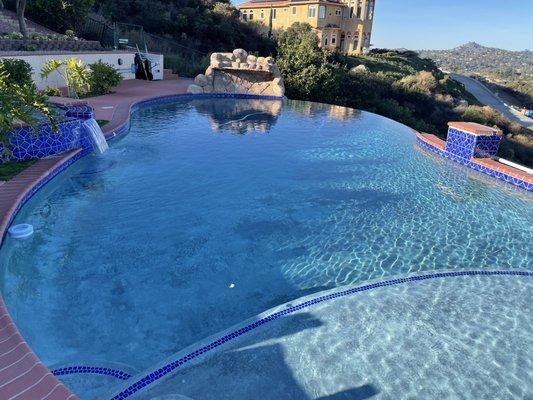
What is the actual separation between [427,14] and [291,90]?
95.8m

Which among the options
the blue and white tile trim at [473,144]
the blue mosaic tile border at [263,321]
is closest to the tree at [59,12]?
the blue and white tile trim at [473,144]

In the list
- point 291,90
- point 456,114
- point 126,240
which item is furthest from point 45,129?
point 456,114

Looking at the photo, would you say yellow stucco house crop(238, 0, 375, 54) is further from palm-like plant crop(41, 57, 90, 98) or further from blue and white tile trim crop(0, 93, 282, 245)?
palm-like plant crop(41, 57, 90, 98)

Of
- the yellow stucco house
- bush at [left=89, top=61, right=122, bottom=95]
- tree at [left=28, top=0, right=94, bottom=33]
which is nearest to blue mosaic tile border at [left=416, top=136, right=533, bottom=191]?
bush at [left=89, top=61, right=122, bottom=95]

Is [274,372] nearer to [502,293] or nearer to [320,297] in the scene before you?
[320,297]

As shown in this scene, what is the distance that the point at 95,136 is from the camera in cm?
990

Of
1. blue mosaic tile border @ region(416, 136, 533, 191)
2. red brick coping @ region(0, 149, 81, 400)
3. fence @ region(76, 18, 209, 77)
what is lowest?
red brick coping @ region(0, 149, 81, 400)

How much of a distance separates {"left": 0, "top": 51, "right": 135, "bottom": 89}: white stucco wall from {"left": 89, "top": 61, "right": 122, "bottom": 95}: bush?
133 centimetres

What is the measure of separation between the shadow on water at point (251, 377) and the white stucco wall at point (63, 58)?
13815 millimetres

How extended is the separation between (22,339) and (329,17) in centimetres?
4898

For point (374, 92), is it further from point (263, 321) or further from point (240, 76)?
point (263, 321)

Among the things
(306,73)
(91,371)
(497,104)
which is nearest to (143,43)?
(306,73)

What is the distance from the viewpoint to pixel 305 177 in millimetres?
9461

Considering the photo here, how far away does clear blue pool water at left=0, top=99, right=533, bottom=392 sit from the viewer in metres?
4.62
